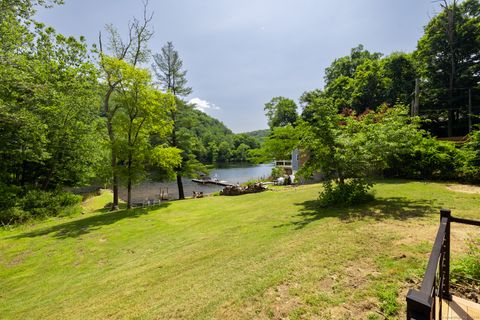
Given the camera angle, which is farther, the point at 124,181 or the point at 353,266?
the point at 124,181

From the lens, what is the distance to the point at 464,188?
29.8 ft

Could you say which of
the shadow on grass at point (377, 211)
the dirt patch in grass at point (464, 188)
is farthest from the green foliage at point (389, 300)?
the dirt patch in grass at point (464, 188)

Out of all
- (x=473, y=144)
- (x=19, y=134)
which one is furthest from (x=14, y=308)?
(x=473, y=144)

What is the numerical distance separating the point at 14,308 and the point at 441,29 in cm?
3526

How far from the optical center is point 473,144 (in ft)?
32.3

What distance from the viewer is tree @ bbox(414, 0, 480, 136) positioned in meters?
21.7

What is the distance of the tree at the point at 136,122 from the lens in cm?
1289

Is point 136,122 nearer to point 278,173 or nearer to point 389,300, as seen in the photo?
point 389,300

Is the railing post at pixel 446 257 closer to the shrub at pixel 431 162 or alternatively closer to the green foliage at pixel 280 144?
the shrub at pixel 431 162

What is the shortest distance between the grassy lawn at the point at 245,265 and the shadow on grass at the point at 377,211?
3cm

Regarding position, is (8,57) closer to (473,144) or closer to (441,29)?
(473,144)

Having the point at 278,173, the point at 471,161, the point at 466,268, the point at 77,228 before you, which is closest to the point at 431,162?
the point at 471,161

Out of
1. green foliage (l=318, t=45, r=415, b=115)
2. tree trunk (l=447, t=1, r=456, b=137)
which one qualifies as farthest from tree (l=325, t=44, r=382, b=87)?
tree trunk (l=447, t=1, r=456, b=137)

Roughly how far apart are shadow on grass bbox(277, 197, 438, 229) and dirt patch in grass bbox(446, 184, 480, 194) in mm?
2464
